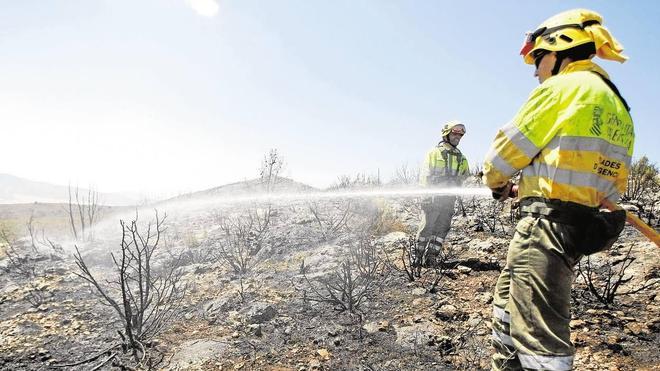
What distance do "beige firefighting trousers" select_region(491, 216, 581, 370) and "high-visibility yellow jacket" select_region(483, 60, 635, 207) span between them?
17cm

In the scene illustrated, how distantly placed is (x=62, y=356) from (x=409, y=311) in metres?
3.13

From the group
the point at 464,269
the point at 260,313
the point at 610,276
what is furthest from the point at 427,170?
the point at 260,313

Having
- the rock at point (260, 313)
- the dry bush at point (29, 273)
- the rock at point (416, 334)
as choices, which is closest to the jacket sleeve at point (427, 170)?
the rock at point (416, 334)

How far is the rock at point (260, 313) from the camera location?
354 centimetres

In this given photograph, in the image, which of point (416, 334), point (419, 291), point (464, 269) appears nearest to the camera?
point (416, 334)

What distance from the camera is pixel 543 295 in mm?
1545

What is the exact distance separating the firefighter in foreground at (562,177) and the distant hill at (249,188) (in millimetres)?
11894

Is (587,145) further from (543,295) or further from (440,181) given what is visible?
(440,181)

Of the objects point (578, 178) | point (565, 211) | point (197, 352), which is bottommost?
point (197, 352)

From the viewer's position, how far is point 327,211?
355 inches

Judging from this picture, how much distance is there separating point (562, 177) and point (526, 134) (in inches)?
9.3

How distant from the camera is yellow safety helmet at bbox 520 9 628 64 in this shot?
168 centimetres

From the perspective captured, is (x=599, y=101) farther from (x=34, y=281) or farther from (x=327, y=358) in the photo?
(x=34, y=281)

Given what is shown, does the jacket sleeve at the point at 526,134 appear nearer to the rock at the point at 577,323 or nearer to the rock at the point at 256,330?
the rock at the point at 577,323
